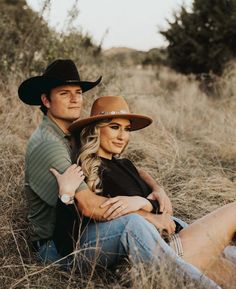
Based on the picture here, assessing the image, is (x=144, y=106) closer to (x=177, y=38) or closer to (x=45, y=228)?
(x=45, y=228)

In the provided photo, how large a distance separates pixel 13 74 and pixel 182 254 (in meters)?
4.51

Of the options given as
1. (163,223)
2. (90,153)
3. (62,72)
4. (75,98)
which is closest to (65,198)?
(90,153)

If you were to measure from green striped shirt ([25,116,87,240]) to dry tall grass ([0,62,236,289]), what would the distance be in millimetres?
Answer: 224

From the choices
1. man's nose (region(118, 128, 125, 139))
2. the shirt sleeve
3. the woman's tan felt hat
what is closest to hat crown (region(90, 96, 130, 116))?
the woman's tan felt hat

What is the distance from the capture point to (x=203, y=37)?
46.2 ft

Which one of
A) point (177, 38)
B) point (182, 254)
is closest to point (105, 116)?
point (182, 254)

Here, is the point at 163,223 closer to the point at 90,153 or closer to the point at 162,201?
the point at 162,201

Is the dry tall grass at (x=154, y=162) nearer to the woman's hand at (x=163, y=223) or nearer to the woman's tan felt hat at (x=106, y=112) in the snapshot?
the woman's hand at (x=163, y=223)

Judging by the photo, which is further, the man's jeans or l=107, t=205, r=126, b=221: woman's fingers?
l=107, t=205, r=126, b=221: woman's fingers

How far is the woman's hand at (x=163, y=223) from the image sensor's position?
334 cm

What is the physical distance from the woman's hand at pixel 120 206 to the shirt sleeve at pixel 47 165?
1.29 feet

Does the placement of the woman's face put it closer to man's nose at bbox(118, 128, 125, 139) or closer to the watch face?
man's nose at bbox(118, 128, 125, 139)

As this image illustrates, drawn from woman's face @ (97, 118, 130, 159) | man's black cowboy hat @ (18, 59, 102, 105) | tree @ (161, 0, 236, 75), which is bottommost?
woman's face @ (97, 118, 130, 159)

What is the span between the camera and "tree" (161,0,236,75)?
44.3ft
